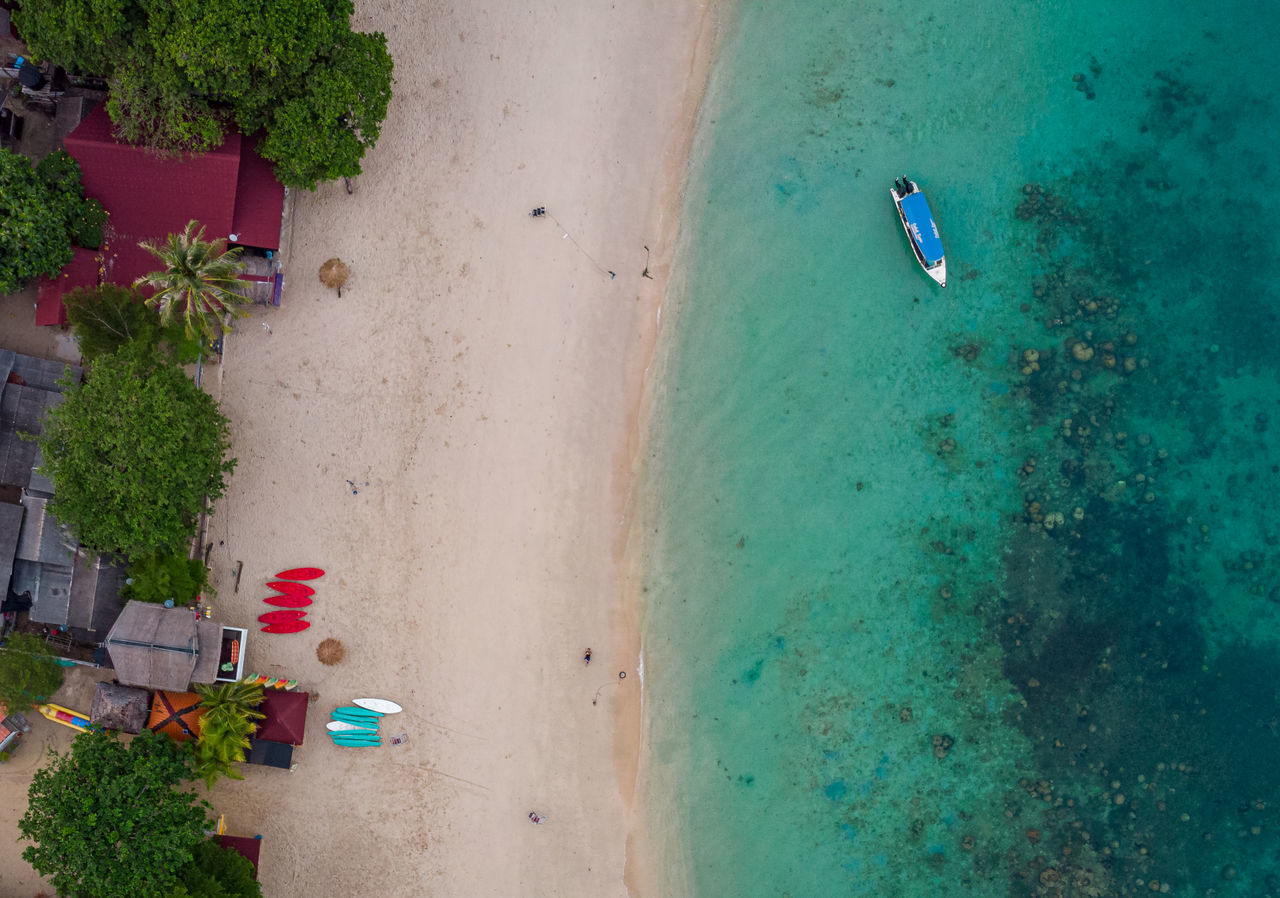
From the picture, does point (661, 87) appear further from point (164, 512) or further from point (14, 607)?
→ point (14, 607)

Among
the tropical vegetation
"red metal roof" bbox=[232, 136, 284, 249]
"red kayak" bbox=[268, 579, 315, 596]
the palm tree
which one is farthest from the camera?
"red kayak" bbox=[268, 579, 315, 596]

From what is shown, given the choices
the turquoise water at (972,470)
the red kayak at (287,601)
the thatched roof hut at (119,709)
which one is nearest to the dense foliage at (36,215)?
the red kayak at (287,601)

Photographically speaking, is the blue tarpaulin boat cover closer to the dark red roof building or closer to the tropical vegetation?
the dark red roof building

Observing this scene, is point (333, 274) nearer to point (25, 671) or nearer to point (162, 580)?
point (162, 580)

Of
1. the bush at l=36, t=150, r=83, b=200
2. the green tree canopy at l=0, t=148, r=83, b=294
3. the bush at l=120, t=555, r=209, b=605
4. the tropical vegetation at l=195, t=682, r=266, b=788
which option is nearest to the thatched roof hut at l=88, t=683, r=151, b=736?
the tropical vegetation at l=195, t=682, r=266, b=788

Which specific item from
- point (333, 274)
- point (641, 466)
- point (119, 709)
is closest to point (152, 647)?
point (119, 709)

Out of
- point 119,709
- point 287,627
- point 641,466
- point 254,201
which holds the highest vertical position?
point 254,201
